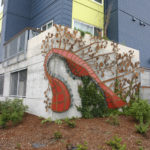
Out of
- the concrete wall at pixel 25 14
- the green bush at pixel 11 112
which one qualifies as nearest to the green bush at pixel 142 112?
the green bush at pixel 11 112

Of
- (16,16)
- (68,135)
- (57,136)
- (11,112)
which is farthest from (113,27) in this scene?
(57,136)

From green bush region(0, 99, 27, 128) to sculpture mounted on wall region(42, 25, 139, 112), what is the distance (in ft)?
3.43

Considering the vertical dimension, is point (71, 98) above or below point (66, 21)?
below

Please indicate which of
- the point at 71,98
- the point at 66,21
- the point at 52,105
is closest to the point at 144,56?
the point at 66,21

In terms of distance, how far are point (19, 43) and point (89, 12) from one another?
4.63 m

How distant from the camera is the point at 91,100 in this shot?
250 inches

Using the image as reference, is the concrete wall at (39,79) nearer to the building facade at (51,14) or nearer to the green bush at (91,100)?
the green bush at (91,100)

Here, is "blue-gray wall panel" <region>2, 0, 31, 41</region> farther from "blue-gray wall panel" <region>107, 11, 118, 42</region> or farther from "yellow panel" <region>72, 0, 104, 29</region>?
"blue-gray wall panel" <region>107, 11, 118, 42</region>

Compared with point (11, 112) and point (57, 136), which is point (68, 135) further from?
point (11, 112)

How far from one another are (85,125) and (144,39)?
8345 millimetres

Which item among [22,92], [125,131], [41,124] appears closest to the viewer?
[125,131]

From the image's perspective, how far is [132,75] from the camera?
8211 millimetres

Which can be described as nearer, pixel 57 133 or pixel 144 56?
pixel 57 133

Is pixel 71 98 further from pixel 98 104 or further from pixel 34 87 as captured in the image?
pixel 34 87
